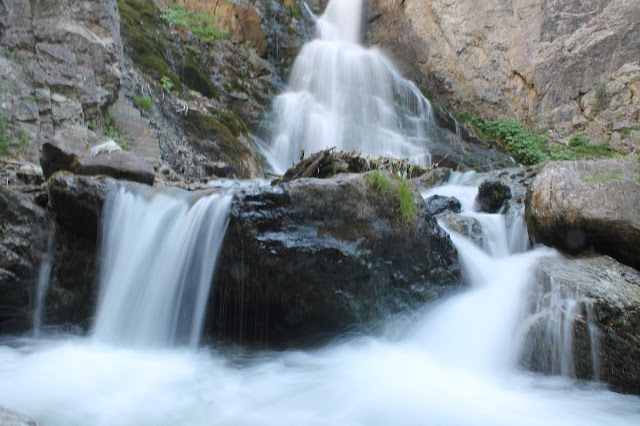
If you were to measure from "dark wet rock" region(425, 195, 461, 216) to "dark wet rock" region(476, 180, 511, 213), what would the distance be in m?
0.44

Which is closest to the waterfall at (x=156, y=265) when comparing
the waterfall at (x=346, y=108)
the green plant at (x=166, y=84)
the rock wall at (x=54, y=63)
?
the rock wall at (x=54, y=63)

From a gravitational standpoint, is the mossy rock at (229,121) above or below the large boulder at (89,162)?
above

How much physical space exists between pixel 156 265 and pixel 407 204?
2.41 m

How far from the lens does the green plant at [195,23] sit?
12141mm

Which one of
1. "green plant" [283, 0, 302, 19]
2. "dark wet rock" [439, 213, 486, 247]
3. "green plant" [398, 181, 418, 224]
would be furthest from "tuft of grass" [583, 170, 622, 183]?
"green plant" [283, 0, 302, 19]

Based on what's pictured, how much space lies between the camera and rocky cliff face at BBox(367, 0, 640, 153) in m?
14.3

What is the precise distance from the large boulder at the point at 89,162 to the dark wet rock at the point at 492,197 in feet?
14.5

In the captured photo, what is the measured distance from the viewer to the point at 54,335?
4.13m

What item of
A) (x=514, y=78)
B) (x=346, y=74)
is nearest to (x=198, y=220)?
(x=346, y=74)

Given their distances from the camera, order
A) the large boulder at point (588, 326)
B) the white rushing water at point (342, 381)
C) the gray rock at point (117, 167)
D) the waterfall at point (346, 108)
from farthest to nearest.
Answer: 1. the waterfall at point (346, 108)
2. the gray rock at point (117, 167)
3. the large boulder at point (588, 326)
4. the white rushing water at point (342, 381)

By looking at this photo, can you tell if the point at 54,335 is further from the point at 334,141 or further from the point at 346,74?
the point at 346,74

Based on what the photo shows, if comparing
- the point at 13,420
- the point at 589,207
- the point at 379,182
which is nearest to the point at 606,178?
the point at 589,207

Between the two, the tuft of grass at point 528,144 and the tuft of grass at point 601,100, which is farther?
the tuft of grass at point 601,100

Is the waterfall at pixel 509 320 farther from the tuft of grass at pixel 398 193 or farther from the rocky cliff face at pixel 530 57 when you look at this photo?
the rocky cliff face at pixel 530 57
